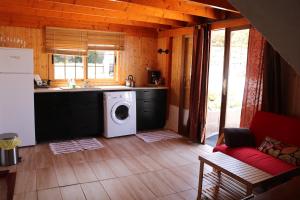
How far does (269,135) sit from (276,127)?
121mm

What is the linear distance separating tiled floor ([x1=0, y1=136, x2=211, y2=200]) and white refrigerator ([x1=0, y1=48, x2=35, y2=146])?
0.39m

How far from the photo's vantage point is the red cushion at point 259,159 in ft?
7.94

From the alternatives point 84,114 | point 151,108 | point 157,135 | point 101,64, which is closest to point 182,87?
point 151,108

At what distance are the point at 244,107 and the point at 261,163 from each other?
113cm

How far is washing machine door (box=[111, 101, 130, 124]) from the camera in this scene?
459 cm

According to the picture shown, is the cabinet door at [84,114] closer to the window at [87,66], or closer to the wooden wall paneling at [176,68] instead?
the window at [87,66]

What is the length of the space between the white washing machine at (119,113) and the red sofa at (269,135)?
2089 millimetres

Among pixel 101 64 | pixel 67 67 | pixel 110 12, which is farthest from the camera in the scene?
pixel 101 64

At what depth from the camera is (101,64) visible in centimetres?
527

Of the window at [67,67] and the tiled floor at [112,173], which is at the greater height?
the window at [67,67]

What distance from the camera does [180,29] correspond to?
4.90m

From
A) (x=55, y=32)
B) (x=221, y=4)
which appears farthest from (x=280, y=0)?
(x=55, y=32)

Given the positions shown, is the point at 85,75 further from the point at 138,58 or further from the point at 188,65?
the point at 188,65

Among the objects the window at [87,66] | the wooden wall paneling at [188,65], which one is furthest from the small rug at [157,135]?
the window at [87,66]
